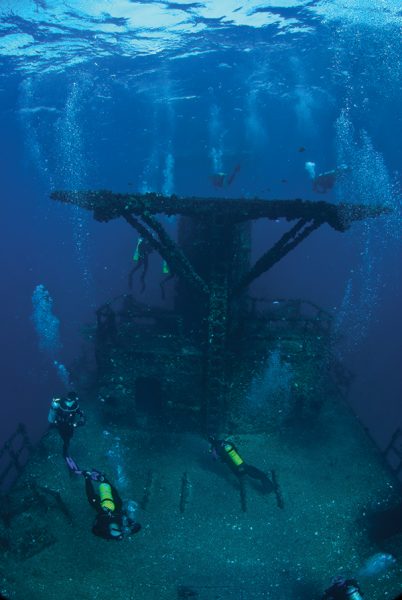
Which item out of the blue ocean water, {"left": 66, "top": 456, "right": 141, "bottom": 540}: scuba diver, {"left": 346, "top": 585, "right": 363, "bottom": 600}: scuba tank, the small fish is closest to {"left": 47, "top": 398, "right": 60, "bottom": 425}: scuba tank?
{"left": 66, "top": 456, "right": 141, "bottom": 540}: scuba diver

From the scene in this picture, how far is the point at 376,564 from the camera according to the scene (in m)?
7.24

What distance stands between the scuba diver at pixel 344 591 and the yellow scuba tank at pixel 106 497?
3736mm

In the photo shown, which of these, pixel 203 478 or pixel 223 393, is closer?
pixel 203 478

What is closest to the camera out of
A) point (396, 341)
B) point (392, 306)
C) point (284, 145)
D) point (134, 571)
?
point (134, 571)

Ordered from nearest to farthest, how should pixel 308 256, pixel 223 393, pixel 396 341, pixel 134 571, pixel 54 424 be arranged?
pixel 134 571
pixel 54 424
pixel 223 393
pixel 396 341
pixel 308 256

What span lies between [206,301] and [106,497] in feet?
16.7

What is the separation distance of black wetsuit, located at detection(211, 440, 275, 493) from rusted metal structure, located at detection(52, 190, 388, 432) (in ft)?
5.48

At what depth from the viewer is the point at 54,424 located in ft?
29.8

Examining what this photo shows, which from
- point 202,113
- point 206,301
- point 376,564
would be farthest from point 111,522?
point 202,113

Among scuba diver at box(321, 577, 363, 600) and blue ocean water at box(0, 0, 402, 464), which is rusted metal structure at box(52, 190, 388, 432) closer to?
blue ocean water at box(0, 0, 402, 464)

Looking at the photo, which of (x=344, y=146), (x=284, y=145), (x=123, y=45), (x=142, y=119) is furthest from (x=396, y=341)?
(x=123, y=45)

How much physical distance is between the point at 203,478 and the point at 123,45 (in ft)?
69.1

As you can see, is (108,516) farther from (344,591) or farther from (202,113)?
(202,113)

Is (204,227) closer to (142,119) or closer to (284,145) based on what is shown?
(142,119)
